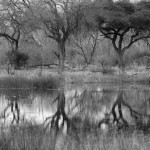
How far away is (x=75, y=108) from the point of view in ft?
48.3

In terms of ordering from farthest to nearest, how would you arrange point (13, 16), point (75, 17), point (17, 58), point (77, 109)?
point (13, 16), point (17, 58), point (75, 17), point (77, 109)

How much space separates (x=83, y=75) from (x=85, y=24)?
270 inches

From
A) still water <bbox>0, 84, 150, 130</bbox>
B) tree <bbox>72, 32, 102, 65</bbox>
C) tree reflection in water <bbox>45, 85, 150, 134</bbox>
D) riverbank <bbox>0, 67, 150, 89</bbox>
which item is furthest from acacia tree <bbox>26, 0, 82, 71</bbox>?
tree reflection in water <bbox>45, 85, 150, 134</bbox>

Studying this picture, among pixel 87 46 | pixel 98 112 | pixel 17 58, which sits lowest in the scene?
pixel 98 112

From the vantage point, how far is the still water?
1161 centimetres

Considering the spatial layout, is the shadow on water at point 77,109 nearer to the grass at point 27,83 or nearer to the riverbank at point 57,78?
the grass at point 27,83

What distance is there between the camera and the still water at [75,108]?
11.6 m

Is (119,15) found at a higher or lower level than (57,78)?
higher

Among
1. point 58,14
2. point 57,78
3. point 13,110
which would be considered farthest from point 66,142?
point 58,14

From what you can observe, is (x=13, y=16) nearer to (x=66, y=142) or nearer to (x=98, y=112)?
(x=98, y=112)

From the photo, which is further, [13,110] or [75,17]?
[75,17]

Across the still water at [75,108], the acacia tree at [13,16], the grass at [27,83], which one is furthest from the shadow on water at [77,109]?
the acacia tree at [13,16]

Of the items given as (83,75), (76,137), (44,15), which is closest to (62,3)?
(44,15)

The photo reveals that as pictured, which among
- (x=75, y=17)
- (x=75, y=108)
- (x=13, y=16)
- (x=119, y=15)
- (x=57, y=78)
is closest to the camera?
(x=75, y=108)
